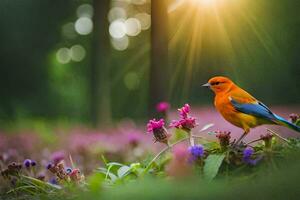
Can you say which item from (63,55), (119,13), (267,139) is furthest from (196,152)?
(63,55)

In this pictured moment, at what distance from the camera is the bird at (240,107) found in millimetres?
1719

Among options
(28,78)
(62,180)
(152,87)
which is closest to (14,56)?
(28,78)

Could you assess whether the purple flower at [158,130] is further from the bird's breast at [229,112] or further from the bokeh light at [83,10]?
the bokeh light at [83,10]

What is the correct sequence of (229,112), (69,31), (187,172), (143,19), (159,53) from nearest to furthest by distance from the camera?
(187,172) → (229,112) → (159,53) → (143,19) → (69,31)

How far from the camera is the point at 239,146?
56.0 inches

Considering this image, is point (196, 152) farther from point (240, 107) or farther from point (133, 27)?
point (133, 27)

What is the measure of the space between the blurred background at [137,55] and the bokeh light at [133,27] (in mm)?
31

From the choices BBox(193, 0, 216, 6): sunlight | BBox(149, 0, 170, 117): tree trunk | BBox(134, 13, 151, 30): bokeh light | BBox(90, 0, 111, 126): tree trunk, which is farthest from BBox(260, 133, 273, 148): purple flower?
BBox(134, 13, 151, 30): bokeh light

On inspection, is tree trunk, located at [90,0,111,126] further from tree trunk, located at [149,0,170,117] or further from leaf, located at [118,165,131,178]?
leaf, located at [118,165,131,178]

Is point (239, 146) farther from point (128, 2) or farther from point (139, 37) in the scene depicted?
point (139, 37)

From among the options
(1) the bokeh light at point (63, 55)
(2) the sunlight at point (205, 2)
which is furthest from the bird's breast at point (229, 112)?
(1) the bokeh light at point (63, 55)

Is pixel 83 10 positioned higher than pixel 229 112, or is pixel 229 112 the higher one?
pixel 83 10

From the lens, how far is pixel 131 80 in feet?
41.7

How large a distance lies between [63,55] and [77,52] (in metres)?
0.48
